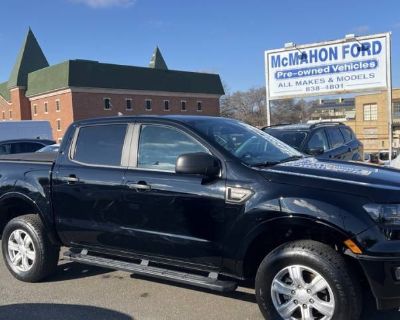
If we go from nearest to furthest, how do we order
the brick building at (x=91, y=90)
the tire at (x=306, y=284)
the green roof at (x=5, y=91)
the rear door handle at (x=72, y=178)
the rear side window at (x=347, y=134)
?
the tire at (x=306, y=284) < the rear door handle at (x=72, y=178) < the rear side window at (x=347, y=134) < the brick building at (x=91, y=90) < the green roof at (x=5, y=91)

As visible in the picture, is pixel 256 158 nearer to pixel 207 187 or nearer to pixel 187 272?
pixel 207 187

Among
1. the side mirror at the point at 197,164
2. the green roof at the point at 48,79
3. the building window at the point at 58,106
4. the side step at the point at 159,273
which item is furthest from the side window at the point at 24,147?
the building window at the point at 58,106

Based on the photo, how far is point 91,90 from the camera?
67.2 m

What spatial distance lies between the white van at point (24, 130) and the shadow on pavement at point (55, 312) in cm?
1441

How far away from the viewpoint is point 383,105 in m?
63.6

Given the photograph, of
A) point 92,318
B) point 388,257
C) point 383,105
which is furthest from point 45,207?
point 383,105

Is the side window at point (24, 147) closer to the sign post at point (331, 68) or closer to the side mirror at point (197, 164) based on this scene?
the sign post at point (331, 68)

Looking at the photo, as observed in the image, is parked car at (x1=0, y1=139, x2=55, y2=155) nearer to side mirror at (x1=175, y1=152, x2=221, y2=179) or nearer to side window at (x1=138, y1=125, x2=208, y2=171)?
side window at (x1=138, y1=125, x2=208, y2=171)

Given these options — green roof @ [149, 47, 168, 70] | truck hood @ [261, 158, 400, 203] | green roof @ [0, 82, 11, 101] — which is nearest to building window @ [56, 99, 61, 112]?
green roof @ [0, 82, 11, 101]

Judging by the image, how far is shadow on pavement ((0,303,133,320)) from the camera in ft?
14.9

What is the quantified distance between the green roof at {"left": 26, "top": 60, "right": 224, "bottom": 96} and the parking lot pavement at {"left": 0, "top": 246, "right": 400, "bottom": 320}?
61.6m

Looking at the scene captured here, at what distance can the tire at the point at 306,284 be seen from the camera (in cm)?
369

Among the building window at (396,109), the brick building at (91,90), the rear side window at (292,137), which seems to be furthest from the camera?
the building window at (396,109)

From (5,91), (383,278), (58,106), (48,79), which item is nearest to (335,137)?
(383,278)
